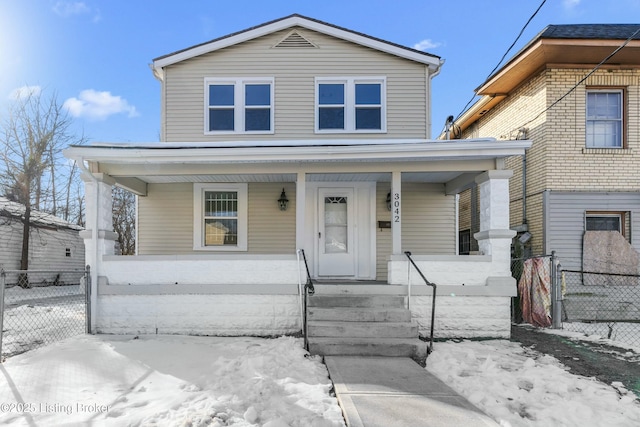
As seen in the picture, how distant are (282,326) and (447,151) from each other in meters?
3.97

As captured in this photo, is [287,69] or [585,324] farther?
[287,69]

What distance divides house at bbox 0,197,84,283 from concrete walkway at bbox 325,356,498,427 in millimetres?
13346

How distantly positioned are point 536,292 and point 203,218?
270 inches

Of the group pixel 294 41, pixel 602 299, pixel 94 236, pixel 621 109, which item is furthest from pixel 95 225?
pixel 621 109

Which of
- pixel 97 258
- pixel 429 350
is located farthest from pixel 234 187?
pixel 429 350

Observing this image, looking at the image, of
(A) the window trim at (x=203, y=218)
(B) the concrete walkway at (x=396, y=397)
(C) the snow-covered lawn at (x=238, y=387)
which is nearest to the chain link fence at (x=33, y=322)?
(C) the snow-covered lawn at (x=238, y=387)

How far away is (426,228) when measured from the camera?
8555 mm

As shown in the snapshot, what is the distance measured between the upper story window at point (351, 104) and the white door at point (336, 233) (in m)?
1.56

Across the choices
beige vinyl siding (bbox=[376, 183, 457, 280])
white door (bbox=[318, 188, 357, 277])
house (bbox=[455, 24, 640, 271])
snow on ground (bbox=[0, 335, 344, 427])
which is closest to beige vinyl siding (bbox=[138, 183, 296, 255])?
white door (bbox=[318, 188, 357, 277])

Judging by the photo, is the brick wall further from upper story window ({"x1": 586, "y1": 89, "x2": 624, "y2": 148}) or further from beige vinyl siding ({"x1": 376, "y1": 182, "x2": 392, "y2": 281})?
beige vinyl siding ({"x1": 376, "y1": 182, "x2": 392, "y2": 281})

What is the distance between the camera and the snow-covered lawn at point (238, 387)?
11.0 ft

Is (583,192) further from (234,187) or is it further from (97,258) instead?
(97,258)

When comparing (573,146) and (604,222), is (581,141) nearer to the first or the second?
(573,146)

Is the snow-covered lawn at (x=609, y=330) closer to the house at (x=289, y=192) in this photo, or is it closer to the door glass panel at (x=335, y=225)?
the house at (x=289, y=192)
